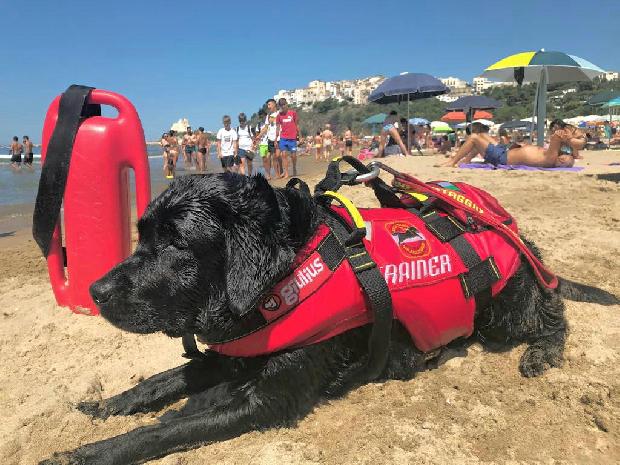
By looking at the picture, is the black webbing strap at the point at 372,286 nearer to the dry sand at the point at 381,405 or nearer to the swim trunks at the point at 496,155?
the dry sand at the point at 381,405

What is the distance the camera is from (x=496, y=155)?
9.97 meters

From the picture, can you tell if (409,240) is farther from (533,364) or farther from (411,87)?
(411,87)

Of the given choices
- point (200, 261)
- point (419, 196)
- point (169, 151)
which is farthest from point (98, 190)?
point (169, 151)

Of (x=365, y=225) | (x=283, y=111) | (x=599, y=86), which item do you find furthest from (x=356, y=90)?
(x=365, y=225)

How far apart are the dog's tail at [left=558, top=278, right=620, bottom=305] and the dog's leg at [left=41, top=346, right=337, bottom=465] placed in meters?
1.91

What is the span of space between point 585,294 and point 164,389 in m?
2.72

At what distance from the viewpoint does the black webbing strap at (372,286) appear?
2055mm

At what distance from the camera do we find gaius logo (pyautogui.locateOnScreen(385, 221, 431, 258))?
2246mm

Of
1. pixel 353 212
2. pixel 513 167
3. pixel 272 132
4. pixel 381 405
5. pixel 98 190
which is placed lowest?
pixel 381 405

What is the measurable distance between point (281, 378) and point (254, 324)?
269mm

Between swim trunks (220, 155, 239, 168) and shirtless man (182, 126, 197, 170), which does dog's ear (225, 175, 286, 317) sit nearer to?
swim trunks (220, 155, 239, 168)

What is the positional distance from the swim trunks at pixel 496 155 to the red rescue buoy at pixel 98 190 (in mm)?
8383

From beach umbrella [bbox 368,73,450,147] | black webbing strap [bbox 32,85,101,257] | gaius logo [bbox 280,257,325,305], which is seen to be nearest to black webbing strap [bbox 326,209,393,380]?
gaius logo [bbox 280,257,325,305]

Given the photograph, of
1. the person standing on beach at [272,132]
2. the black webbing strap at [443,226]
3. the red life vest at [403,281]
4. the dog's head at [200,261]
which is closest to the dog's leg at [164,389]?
the red life vest at [403,281]
